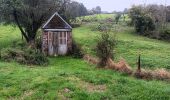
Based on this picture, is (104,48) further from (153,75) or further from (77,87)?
(77,87)

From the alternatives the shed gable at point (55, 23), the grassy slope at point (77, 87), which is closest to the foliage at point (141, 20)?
the shed gable at point (55, 23)

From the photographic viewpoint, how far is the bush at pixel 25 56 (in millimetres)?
26875

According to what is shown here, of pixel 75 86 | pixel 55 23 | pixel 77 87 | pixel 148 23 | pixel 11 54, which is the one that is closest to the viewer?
pixel 77 87

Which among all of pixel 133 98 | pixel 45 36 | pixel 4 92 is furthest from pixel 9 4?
pixel 133 98

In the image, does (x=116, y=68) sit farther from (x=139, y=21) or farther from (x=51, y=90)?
(x=139, y=21)

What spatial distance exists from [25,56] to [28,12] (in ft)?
41.1

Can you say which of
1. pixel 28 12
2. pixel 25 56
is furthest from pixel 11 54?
pixel 28 12

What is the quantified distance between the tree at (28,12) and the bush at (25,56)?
9272 mm

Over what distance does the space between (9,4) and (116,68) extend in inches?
790

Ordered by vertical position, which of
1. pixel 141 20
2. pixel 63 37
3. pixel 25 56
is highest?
pixel 141 20

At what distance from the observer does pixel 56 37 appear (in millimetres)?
35719

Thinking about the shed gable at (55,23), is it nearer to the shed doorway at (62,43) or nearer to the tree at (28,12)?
the shed doorway at (62,43)

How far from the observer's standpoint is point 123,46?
43656 millimetres

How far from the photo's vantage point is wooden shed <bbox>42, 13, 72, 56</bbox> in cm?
3550
